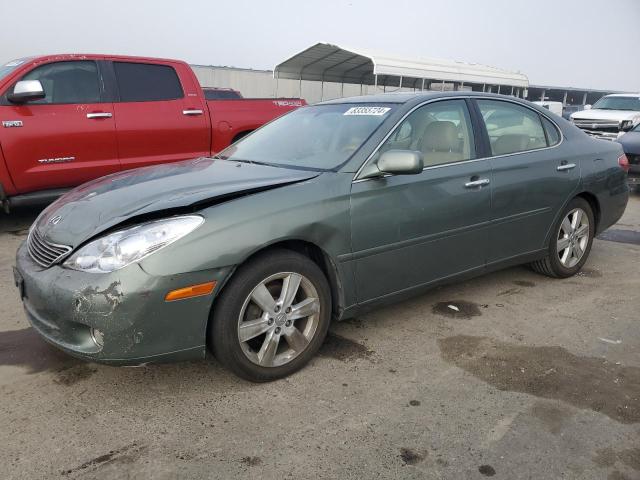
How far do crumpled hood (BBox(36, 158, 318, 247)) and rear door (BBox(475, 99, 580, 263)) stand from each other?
5.08ft

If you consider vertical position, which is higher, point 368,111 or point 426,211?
point 368,111

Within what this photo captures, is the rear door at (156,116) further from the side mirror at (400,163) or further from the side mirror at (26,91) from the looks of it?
the side mirror at (400,163)

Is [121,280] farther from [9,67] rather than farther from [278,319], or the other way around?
[9,67]

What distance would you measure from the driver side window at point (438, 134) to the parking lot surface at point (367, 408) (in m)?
1.15

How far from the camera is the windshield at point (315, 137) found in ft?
11.0

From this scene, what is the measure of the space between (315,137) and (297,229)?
Answer: 1070 mm

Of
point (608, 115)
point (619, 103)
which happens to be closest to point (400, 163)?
point (608, 115)

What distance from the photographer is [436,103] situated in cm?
370

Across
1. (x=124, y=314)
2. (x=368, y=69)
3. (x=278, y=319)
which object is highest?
(x=368, y=69)

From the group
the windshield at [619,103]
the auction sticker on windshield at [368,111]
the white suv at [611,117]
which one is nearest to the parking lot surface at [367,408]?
the auction sticker on windshield at [368,111]

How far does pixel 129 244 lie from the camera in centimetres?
248

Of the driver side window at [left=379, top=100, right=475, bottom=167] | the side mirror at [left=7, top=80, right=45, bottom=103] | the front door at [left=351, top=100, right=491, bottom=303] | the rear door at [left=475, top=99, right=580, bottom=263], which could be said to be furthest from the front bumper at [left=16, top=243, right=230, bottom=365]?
the side mirror at [left=7, top=80, right=45, bottom=103]

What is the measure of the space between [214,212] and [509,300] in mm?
2587

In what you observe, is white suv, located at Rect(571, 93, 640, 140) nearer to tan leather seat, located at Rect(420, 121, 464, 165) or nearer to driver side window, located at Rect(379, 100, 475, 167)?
driver side window, located at Rect(379, 100, 475, 167)
